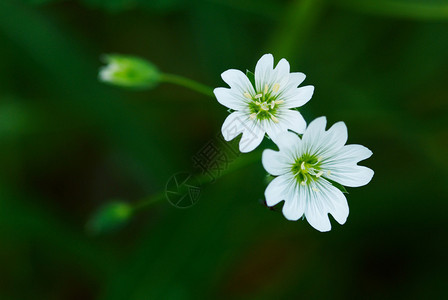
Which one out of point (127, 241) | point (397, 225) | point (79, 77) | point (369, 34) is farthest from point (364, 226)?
point (79, 77)

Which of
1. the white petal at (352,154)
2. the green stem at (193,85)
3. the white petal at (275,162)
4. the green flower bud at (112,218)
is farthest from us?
the green flower bud at (112,218)

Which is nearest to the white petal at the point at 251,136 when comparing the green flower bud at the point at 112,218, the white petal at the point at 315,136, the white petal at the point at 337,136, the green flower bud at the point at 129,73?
the white petal at the point at 315,136

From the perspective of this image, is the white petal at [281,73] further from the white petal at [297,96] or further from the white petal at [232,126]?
the white petal at [232,126]

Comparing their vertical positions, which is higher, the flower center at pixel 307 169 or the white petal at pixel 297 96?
the white petal at pixel 297 96

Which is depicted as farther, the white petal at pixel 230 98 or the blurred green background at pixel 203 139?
the blurred green background at pixel 203 139

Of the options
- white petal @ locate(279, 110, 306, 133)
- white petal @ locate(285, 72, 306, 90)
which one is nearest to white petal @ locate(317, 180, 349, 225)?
white petal @ locate(279, 110, 306, 133)

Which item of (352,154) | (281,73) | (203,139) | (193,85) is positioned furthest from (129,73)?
(203,139)

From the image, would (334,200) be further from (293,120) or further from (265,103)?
(265,103)
